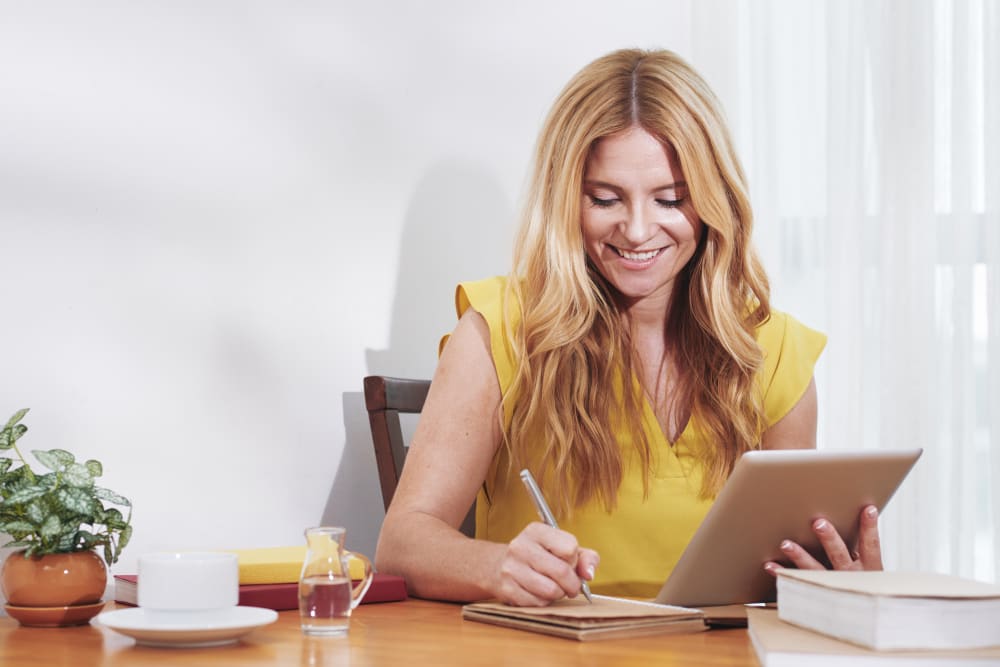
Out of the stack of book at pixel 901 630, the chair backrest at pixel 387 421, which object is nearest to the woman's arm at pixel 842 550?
the stack of book at pixel 901 630

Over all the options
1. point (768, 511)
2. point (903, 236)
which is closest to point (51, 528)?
point (768, 511)

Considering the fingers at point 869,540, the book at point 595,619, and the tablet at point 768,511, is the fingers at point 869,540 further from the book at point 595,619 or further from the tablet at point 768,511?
the book at point 595,619

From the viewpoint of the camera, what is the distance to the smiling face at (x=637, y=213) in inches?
67.6

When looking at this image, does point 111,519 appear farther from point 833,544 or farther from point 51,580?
point 833,544

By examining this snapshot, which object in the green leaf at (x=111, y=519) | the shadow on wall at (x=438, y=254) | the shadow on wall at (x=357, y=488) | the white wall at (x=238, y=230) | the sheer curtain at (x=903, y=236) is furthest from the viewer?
the sheer curtain at (x=903, y=236)

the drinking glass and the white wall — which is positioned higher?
the white wall

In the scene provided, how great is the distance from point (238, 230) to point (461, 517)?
57cm

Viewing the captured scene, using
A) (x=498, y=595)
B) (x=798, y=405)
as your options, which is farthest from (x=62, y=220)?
(x=798, y=405)

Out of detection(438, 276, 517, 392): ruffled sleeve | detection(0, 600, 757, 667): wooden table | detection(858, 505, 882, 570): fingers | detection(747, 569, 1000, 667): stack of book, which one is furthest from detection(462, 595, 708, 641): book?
detection(438, 276, 517, 392): ruffled sleeve

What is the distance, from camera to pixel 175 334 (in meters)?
1.66

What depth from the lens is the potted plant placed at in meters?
1.20

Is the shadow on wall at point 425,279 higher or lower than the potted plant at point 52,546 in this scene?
higher

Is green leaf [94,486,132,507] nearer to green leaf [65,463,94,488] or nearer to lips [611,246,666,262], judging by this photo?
green leaf [65,463,94,488]

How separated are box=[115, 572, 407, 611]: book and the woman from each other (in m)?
0.21
